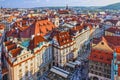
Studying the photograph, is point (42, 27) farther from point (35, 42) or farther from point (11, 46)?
point (11, 46)

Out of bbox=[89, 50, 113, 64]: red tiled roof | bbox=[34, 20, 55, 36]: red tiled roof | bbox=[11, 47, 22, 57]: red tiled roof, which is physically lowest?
bbox=[89, 50, 113, 64]: red tiled roof

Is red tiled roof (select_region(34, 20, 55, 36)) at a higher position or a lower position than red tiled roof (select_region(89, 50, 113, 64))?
higher

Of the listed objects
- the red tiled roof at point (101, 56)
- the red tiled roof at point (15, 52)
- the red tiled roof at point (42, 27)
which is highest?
the red tiled roof at point (42, 27)

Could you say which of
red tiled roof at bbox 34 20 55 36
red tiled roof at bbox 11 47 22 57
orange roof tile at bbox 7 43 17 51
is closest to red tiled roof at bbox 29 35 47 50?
orange roof tile at bbox 7 43 17 51

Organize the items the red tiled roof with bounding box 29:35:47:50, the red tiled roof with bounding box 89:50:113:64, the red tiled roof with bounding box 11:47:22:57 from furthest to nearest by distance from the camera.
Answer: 1. the red tiled roof with bounding box 29:35:47:50
2. the red tiled roof with bounding box 89:50:113:64
3. the red tiled roof with bounding box 11:47:22:57

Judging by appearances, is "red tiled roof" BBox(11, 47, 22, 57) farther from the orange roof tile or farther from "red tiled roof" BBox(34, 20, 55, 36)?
"red tiled roof" BBox(34, 20, 55, 36)

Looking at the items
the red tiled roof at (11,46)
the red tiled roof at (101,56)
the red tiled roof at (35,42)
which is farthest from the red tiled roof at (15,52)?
the red tiled roof at (101,56)

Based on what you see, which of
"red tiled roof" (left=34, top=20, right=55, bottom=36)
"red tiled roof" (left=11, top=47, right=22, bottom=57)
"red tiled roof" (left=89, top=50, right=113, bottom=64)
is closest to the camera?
"red tiled roof" (left=11, top=47, right=22, bottom=57)

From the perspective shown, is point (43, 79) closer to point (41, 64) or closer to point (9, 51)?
point (41, 64)

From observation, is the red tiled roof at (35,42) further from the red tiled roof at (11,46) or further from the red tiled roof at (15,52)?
the red tiled roof at (15,52)
